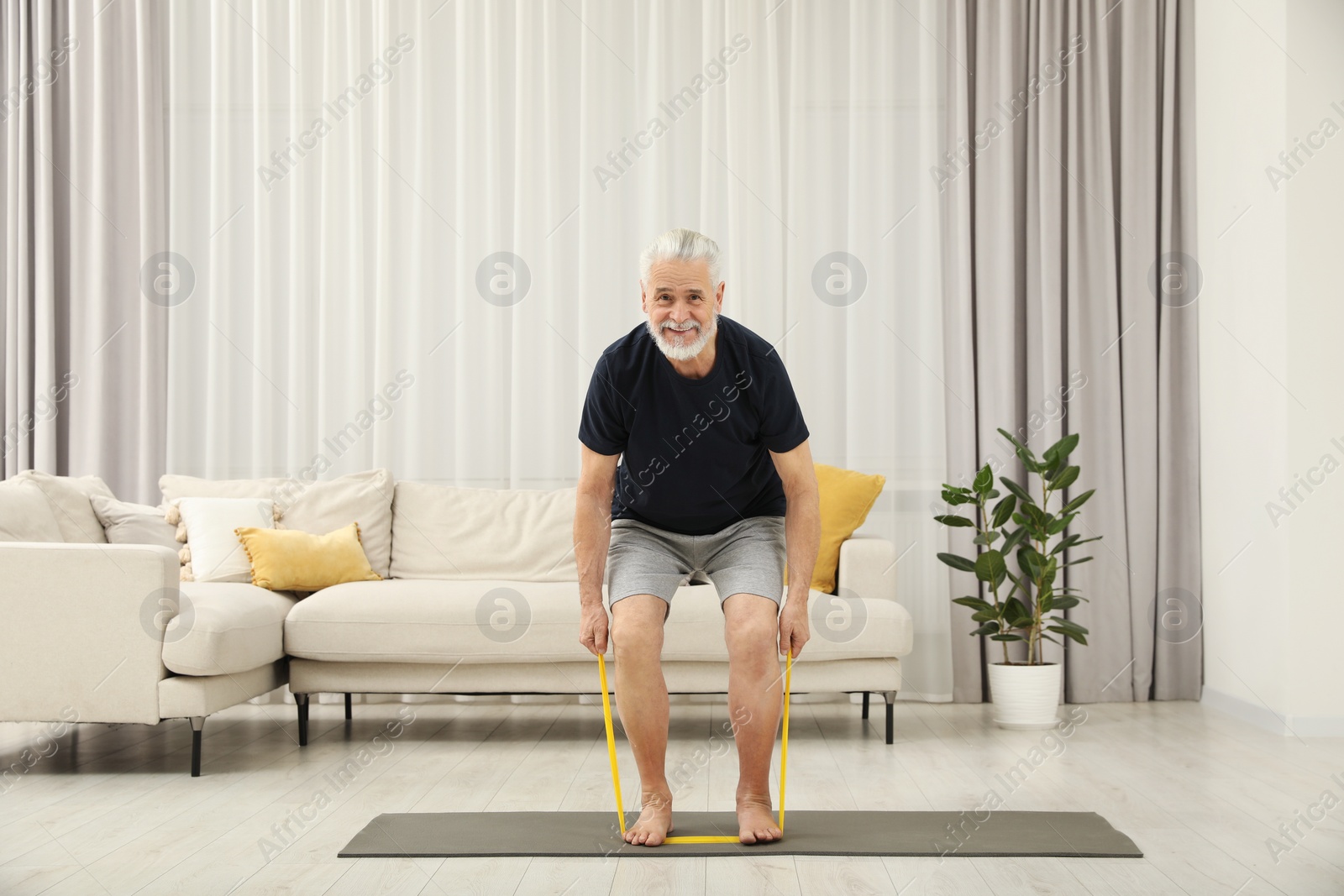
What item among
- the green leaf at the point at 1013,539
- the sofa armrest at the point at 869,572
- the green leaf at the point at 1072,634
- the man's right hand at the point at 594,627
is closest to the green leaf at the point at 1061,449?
the green leaf at the point at 1013,539

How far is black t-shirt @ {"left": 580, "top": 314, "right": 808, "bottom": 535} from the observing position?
7.23 feet

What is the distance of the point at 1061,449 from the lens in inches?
139

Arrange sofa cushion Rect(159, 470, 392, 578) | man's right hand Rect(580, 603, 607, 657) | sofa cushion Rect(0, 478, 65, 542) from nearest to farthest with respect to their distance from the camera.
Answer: man's right hand Rect(580, 603, 607, 657) < sofa cushion Rect(0, 478, 65, 542) < sofa cushion Rect(159, 470, 392, 578)

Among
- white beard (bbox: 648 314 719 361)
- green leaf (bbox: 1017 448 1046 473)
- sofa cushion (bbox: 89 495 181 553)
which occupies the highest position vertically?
white beard (bbox: 648 314 719 361)

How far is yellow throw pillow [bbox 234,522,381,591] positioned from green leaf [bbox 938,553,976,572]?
1876mm

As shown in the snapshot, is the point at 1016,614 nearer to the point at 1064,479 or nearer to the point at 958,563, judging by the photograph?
the point at 958,563

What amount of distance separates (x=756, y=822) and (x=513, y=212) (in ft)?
8.83

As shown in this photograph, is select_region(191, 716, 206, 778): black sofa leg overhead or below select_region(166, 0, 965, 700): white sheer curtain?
below

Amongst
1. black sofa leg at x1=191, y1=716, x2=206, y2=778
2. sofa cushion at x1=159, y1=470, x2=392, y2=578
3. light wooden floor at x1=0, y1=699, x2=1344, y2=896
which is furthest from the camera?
sofa cushion at x1=159, y1=470, x2=392, y2=578

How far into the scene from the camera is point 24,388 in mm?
4035

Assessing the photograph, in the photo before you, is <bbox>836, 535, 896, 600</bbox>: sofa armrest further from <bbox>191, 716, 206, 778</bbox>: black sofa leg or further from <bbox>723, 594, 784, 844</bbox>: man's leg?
<bbox>191, 716, 206, 778</bbox>: black sofa leg

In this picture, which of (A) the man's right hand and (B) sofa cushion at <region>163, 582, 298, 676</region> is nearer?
(A) the man's right hand

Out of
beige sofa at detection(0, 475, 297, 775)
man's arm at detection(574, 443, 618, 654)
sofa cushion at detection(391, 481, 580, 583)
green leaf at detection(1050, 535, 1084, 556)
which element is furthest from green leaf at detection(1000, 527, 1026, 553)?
beige sofa at detection(0, 475, 297, 775)

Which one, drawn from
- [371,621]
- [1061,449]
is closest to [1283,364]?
[1061,449]
